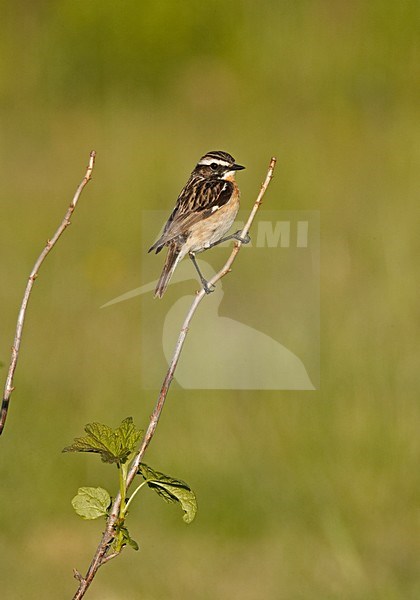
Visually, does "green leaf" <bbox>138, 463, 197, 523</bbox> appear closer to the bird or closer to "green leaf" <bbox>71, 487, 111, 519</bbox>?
"green leaf" <bbox>71, 487, 111, 519</bbox>

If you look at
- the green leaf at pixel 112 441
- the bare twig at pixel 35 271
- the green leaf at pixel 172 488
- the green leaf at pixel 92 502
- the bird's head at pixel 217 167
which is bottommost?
the green leaf at pixel 92 502

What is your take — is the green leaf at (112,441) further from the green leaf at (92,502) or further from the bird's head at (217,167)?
the bird's head at (217,167)

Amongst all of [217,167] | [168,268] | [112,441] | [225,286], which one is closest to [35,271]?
[112,441]

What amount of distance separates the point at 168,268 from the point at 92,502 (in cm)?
56

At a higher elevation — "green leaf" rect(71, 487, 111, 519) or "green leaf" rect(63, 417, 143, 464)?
"green leaf" rect(63, 417, 143, 464)

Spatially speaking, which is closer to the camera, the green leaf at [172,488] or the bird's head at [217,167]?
the green leaf at [172,488]

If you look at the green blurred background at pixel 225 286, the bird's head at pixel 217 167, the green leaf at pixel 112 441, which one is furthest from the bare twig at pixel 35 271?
the green blurred background at pixel 225 286

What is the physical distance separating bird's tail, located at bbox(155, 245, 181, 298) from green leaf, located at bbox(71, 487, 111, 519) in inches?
20.0

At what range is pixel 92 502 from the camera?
65cm

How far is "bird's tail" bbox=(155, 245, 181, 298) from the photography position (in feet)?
3.79

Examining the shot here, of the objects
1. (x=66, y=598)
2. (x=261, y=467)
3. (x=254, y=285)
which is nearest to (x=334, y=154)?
(x=254, y=285)

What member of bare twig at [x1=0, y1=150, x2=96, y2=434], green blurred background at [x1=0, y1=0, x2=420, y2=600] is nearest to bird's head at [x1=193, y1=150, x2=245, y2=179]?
green blurred background at [x1=0, y1=0, x2=420, y2=600]

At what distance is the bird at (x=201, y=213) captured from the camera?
116 centimetres

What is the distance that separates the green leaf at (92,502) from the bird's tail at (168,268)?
508 mm
